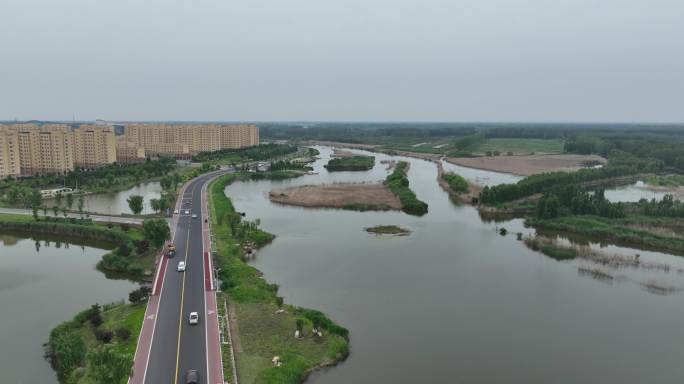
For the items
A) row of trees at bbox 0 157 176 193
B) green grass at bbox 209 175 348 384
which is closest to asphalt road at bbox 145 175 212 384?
green grass at bbox 209 175 348 384

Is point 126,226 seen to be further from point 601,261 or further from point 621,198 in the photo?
point 621,198

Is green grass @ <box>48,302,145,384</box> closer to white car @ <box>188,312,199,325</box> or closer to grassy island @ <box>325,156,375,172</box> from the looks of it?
white car @ <box>188,312,199,325</box>

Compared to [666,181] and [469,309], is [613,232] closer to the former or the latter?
[469,309]

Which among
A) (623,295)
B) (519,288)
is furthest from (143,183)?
(623,295)

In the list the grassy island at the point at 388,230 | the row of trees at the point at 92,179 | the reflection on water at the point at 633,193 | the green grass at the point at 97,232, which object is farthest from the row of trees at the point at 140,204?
the reflection on water at the point at 633,193

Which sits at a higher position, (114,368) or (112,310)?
(114,368)

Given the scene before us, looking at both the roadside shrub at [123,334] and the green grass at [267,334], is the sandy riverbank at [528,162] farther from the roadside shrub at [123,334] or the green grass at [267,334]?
the roadside shrub at [123,334]
